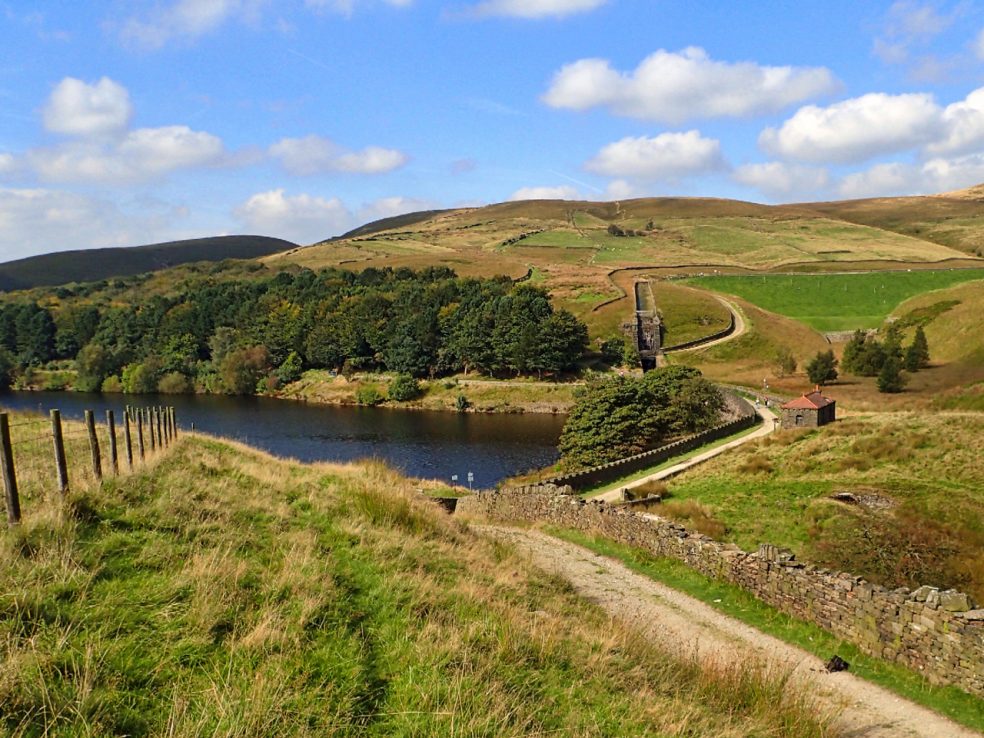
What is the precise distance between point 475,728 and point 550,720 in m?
0.94

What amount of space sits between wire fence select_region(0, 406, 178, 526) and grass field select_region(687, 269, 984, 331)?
10716 centimetres

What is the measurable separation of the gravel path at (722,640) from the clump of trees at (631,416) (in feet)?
87.2

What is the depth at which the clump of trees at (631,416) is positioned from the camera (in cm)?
4700

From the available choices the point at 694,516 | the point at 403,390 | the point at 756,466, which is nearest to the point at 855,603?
the point at 694,516

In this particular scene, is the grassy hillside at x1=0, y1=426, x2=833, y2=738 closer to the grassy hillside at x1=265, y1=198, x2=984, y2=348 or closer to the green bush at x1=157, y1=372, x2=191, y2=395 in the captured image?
the green bush at x1=157, y1=372, x2=191, y2=395

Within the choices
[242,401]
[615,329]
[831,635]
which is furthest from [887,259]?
[831,635]

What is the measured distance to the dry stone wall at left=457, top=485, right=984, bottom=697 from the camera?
11.1 metres

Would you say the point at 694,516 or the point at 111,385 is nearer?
the point at 694,516

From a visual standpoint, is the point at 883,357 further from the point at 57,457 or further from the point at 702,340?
the point at 57,457

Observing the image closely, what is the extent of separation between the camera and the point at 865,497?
25953 millimetres

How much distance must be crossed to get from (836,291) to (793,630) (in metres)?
127

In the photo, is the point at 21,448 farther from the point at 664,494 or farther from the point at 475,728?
the point at 664,494

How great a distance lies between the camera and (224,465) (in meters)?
17.4

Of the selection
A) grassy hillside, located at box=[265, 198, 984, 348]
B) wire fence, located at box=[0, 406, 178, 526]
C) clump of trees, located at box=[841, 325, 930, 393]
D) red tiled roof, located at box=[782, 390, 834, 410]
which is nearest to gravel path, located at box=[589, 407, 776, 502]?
red tiled roof, located at box=[782, 390, 834, 410]
